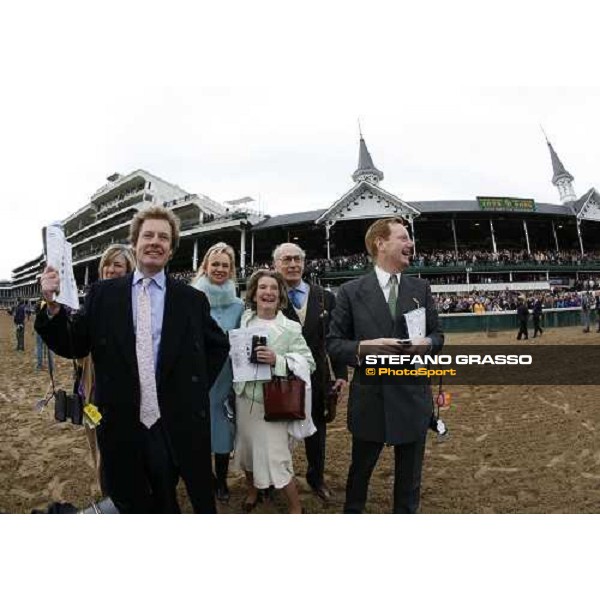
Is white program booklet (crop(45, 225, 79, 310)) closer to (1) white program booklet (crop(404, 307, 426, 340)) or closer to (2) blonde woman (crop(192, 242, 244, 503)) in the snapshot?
(2) blonde woman (crop(192, 242, 244, 503))

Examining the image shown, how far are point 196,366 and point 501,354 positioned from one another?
2145 millimetres

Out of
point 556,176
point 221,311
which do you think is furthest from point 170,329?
point 556,176

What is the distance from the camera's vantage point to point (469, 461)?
3490 millimetres

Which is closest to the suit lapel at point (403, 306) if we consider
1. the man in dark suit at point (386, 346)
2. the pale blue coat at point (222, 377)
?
the man in dark suit at point (386, 346)

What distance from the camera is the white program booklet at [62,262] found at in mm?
1723

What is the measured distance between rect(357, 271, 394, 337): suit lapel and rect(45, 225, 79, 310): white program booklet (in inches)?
55.7

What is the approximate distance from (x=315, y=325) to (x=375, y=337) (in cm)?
81

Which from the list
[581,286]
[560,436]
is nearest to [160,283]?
[560,436]

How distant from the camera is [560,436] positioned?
12.8 ft

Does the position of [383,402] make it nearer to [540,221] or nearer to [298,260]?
[298,260]

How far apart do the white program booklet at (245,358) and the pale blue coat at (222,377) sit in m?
0.34

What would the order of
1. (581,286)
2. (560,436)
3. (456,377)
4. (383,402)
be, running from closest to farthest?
(383,402) < (456,377) < (560,436) < (581,286)
